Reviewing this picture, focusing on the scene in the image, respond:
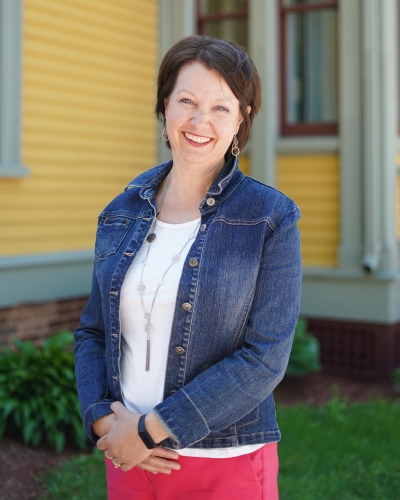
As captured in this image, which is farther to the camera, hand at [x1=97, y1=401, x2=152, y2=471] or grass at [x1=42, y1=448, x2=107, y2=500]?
grass at [x1=42, y1=448, x2=107, y2=500]

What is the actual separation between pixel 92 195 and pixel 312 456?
129 inches

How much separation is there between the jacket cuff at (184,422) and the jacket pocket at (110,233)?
0.57 meters

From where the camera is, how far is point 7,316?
5.92 m

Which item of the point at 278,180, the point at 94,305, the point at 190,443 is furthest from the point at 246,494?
the point at 278,180

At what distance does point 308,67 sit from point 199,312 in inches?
228

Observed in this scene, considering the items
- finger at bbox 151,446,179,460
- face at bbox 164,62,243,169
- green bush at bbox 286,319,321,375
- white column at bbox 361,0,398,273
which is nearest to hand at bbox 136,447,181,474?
finger at bbox 151,446,179,460

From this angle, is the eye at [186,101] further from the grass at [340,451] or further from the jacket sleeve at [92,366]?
the grass at [340,451]

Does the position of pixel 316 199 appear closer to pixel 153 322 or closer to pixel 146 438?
pixel 153 322

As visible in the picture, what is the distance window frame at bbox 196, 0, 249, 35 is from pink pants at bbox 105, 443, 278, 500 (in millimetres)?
6082

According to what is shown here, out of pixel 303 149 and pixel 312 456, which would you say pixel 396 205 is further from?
pixel 312 456

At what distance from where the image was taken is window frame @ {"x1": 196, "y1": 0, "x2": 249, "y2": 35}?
24.3ft

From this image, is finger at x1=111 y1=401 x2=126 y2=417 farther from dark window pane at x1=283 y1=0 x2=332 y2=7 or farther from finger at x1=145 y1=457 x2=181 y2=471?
dark window pane at x1=283 y1=0 x2=332 y2=7

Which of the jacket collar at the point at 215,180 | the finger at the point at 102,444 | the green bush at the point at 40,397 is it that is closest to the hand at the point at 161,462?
the finger at the point at 102,444

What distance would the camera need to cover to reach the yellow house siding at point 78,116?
6059 mm
